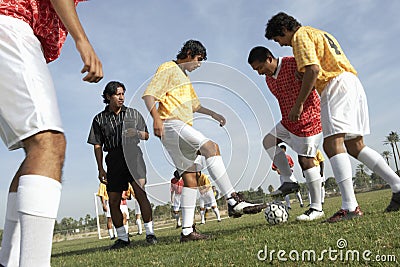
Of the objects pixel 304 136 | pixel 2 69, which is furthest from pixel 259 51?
pixel 2 69

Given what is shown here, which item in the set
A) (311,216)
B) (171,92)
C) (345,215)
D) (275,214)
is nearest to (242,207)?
(275,214)

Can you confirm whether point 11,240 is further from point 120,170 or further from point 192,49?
point 120,170

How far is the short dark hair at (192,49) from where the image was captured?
538cm

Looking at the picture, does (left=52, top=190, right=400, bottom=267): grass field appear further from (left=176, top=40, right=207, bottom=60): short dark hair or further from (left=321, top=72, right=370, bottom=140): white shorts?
(left=176, top=40, right=207, bottom=60): short dark hair

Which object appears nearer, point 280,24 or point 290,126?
point 280,24

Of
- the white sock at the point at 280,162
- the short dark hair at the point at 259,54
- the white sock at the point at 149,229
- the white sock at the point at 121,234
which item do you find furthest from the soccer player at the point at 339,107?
the white sock at the point at 121,234

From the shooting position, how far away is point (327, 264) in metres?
2.45

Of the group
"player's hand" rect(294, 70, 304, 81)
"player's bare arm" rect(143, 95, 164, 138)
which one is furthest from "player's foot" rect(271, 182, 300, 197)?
"player's bare arm" rect(143, 95, 164, 138)

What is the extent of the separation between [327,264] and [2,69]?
213cm

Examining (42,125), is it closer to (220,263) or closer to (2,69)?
(2,69)

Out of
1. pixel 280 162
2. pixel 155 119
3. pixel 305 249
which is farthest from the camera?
pixel 280 162

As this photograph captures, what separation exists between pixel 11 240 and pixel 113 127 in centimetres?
402

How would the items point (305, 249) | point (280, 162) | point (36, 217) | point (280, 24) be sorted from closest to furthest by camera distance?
→ point (36, 217) < point (305, 249) < point (280, 24) < point (280, 162)

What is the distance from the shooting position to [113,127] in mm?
6250
